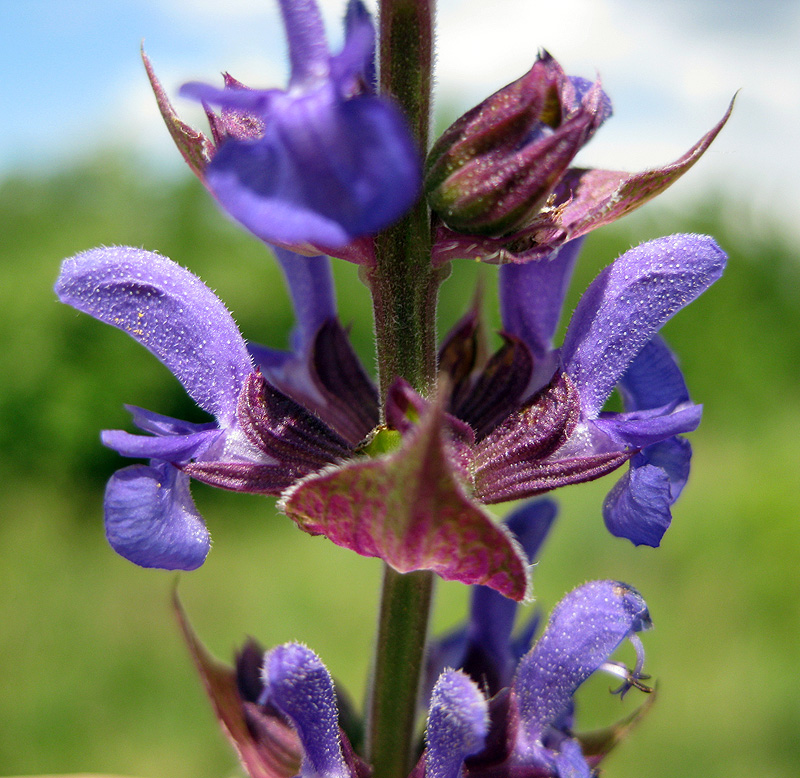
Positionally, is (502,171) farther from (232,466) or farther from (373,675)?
(373,675)

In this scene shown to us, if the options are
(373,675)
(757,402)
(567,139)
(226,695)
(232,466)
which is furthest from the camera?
(757,402)

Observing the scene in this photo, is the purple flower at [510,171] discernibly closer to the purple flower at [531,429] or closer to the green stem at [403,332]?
the green stem at [403,332]

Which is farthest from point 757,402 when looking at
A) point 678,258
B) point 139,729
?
point 678,258

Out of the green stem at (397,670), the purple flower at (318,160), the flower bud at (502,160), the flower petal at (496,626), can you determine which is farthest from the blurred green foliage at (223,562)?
the purple flower at (318,160)

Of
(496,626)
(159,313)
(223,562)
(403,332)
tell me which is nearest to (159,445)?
(159,313)

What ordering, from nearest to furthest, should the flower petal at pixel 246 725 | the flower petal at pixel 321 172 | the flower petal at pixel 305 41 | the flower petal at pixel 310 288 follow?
the flower petal at pixel 321 172
the flower petal at pixel 305 41
the flower petal at pixel 246 725
the flower petal at pixel 310 288

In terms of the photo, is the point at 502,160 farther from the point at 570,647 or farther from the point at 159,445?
the point at 570,647

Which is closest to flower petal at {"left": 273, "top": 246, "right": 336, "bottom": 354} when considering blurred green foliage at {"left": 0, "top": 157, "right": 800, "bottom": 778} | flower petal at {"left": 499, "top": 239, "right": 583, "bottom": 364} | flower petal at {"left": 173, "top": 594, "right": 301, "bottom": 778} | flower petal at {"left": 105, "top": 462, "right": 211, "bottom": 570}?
flower petal at {"left": 499, "top": 239, "right": 583, "bottom": 364}
